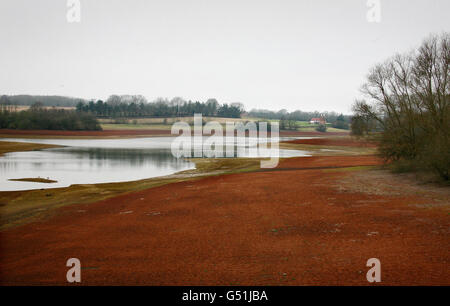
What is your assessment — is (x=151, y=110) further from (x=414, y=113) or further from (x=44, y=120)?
(x=414, y=113)

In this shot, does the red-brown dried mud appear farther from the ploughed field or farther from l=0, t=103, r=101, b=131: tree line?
l=0, t=103, r=101, b=131: tree line

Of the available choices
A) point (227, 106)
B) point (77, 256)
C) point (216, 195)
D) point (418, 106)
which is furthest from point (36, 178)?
point (227, 106)

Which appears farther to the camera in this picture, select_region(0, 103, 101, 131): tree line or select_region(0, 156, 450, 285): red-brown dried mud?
select_region(0, 103, 101, 131): tree line

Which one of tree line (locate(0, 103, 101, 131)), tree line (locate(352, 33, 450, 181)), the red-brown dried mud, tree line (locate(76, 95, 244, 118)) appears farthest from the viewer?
tree line (locate(76, 95, 244, 118))

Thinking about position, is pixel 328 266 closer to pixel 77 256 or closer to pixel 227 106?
pixel 77 256

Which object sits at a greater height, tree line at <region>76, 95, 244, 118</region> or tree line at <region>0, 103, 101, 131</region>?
tree line at <region>76, 95, 244, 118</region>

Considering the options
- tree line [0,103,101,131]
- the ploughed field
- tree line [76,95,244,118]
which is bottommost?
the ploughed field

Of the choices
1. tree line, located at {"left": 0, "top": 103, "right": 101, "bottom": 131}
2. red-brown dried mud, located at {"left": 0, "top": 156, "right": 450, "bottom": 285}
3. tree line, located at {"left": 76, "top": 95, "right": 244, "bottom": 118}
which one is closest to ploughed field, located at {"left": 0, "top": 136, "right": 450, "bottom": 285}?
red-brown dried mud, located at {"left": 0, "top": 156, "right": 450, "bottom": 285}

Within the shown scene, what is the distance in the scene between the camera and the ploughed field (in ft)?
26.9

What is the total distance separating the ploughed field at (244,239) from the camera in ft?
26.9

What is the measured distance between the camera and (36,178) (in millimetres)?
28312

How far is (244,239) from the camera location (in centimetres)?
1127

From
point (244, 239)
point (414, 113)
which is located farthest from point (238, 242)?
point (414, 113)
